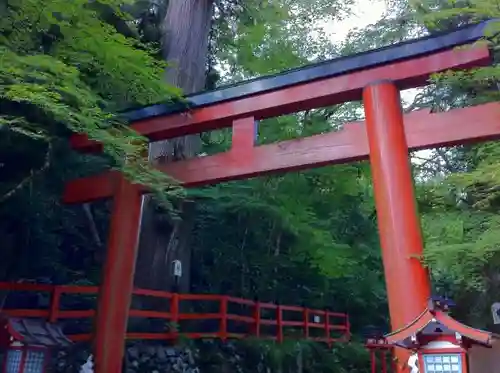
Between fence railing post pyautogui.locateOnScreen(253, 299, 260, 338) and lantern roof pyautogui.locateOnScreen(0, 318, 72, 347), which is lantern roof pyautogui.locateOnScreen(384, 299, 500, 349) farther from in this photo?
fence railing post pyautogui.locateOnScreen(253, 299, 260, 338)

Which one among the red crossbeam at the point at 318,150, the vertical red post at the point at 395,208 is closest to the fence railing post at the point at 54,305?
the red crossbeam at the point at 318,150

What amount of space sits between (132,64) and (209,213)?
540 centimetres

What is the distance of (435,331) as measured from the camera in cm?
393

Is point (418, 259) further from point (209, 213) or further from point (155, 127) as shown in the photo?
point (209, 213)

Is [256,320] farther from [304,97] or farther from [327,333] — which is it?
[304,97]

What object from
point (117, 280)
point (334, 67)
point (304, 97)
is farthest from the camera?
point (117, 280)

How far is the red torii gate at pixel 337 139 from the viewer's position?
499 centimetres

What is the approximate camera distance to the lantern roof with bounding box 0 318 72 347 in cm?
512

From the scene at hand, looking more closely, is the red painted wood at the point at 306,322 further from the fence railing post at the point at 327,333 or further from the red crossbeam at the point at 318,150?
Result: the red crossbeam at the point at 318,150

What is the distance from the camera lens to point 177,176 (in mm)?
6660

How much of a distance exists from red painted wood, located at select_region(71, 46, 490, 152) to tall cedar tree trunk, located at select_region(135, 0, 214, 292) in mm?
1298

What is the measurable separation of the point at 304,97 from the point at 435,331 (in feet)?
9.29

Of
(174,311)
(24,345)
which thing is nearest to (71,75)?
(24,345)

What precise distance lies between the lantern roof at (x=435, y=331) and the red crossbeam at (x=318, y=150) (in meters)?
1.90
